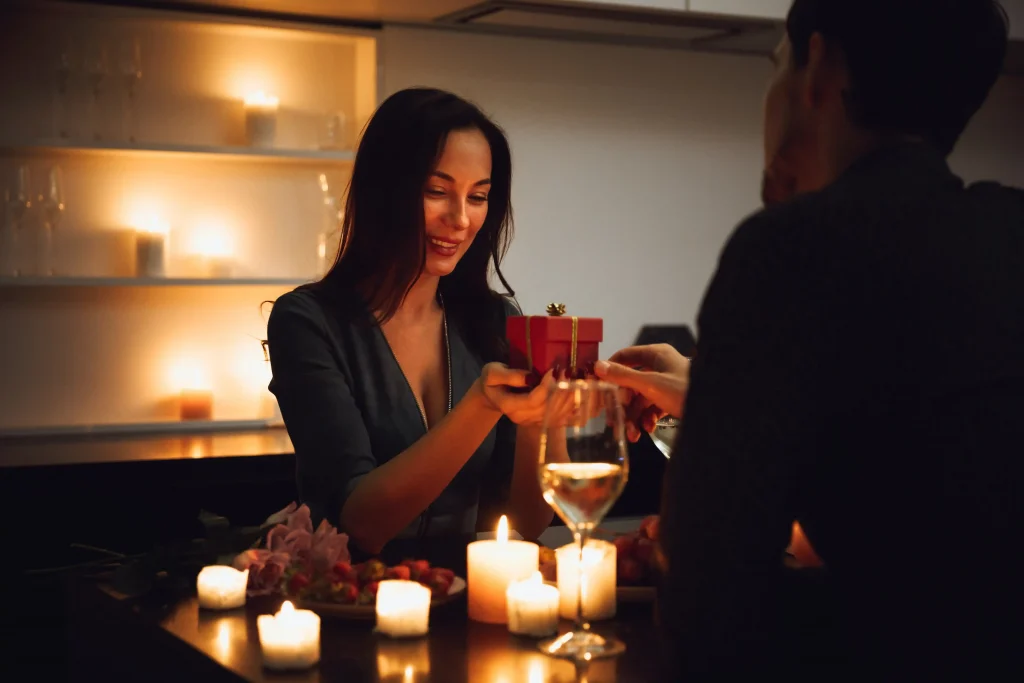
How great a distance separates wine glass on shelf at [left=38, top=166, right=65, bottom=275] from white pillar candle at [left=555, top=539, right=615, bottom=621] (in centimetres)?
241

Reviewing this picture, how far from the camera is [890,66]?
0.86 meters

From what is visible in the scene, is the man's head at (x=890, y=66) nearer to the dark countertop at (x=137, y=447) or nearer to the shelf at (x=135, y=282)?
the dark countertop at (x=137, y=447)

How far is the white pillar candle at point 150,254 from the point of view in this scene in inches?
129

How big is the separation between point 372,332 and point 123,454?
115cm

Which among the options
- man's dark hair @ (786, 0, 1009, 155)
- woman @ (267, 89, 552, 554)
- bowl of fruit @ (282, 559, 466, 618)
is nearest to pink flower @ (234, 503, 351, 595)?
bowl of fruit @ (282, 559, 466, 618)

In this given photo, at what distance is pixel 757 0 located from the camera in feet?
11.5

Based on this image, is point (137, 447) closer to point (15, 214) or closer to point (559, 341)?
point (15, 214)

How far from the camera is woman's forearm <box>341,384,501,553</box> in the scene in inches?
69.1

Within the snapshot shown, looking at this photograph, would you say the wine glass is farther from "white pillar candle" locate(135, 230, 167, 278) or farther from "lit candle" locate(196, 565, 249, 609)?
"white pillar candle" locate(135, 230, 167, 278)

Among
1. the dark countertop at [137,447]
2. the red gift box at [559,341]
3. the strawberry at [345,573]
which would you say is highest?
the red gift box at [559,341]

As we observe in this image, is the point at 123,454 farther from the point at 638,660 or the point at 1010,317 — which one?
the point at 1010,317

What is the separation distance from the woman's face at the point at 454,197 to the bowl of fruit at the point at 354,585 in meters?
0.85

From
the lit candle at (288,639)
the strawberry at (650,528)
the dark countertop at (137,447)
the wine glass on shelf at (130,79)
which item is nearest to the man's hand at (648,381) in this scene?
the strawberry at (650,528)

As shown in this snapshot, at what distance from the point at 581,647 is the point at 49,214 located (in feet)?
8.39
